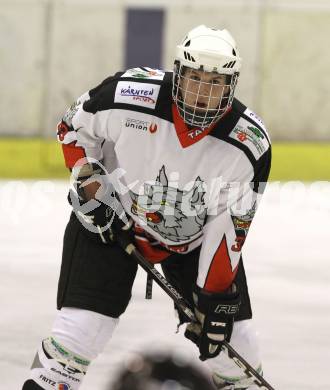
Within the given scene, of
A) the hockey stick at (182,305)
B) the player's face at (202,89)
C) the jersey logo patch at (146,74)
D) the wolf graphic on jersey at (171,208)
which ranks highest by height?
the player's face at (202,89)

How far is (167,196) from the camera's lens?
3.04 m

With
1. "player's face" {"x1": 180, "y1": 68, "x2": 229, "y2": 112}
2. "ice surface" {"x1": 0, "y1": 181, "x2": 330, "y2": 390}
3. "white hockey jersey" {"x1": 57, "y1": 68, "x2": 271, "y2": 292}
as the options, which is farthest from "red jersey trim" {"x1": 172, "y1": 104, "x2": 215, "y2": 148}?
"ice surface" {"x1": 0, "y1": 181, "x2": 330, "y2": 390}

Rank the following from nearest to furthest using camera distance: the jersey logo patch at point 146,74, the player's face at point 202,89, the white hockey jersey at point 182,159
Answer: the player's face at point 202,89 < the white hockey jersey at point 182,159 < the jersey logo patch at point 146,74

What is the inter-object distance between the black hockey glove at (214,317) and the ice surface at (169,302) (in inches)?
21.3

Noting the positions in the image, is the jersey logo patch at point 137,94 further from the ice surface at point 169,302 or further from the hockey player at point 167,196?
the ice surface at point 169,302

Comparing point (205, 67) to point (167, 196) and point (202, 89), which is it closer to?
point (202, 89)

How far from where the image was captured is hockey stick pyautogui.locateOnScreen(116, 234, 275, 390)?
3035 mm

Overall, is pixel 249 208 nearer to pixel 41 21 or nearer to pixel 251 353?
pixel 251 353

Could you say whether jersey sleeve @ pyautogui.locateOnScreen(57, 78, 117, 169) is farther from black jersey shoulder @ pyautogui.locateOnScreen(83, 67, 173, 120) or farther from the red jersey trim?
the red jersey trim

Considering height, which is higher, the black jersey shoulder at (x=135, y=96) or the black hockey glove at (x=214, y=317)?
the black jersey shoulder at (x=135, y=96)

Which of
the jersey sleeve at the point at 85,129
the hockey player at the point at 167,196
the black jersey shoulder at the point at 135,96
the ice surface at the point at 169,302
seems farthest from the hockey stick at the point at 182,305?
the ice surface at the point at 169,302

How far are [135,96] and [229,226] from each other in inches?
16.7

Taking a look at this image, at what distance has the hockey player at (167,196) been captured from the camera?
286cm

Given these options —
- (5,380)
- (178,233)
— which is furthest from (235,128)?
(5,380)
